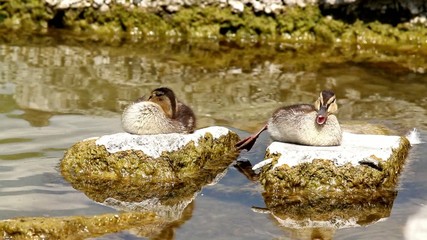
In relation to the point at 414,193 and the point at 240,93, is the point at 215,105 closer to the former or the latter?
the point at 240,93

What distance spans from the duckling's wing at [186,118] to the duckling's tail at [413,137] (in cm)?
243

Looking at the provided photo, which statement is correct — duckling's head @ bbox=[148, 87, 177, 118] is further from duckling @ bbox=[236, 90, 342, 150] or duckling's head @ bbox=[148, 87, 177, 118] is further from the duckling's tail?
the duckling's tail

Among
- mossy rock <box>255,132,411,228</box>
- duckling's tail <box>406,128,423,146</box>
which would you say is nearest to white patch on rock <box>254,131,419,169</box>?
mossy rock <box>255,132,411,228</box>

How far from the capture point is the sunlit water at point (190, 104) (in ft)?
25.7

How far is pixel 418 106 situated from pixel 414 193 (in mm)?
3658

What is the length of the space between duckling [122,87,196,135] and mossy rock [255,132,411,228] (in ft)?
3.91

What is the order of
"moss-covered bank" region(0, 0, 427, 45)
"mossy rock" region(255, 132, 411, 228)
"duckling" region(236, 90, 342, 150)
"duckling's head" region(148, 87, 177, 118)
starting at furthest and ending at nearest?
"moss-covered bank" region(0, 0, 427, 45)
"duckling's head" region(148, 87, 177, 118)
"duckling" region(236, 90, 342, 150)
"mossy rock" region(255, 132, 411, 228)

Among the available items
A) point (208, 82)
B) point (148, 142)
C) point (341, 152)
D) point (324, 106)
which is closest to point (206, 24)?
point (208, 82)

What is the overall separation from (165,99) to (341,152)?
2123 mm

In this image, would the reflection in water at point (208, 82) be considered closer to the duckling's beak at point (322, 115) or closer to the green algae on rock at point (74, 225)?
the duckling's beak at point (322, 115)

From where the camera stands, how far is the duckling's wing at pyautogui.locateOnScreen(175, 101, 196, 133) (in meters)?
9.66

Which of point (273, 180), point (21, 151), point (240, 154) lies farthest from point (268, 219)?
point (21, 151)

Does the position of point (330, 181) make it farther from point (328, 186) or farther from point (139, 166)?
point (139, 166)

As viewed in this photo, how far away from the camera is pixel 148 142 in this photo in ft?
28.9
